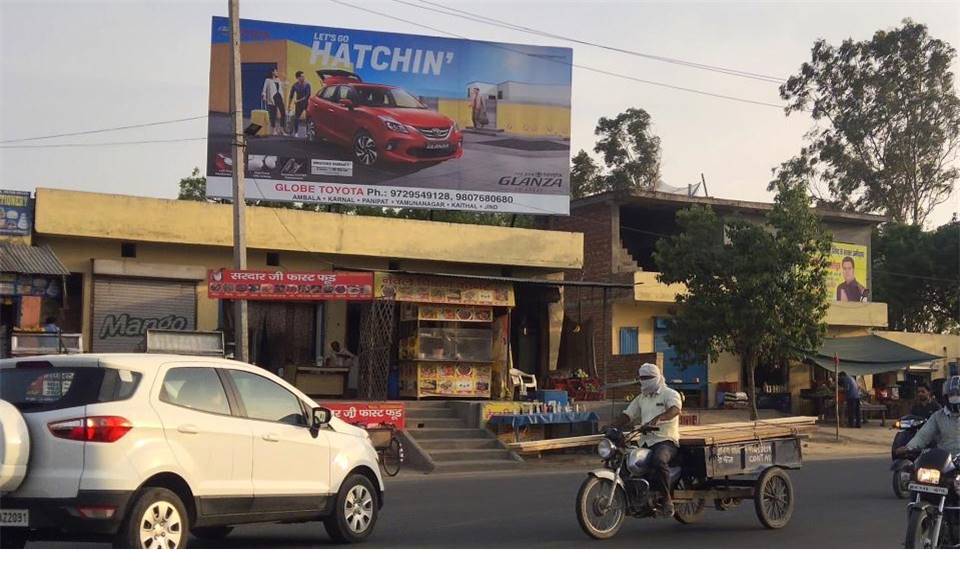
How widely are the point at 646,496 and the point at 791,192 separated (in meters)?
17.1

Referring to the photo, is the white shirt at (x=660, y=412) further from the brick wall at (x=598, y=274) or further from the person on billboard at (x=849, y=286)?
the person on billboard at (x=849, y=286)

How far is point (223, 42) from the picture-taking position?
26.3 meters

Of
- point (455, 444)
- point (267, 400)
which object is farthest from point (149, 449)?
point (455, 444)

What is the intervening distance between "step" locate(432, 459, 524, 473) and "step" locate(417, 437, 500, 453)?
680 mm

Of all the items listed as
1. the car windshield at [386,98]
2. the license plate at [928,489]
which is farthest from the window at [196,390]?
the car windshield at [386,98]

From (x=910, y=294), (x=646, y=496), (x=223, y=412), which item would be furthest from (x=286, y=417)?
(x=910, y=294)

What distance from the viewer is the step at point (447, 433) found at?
866 inches

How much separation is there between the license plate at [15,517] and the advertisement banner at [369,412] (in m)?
12.0

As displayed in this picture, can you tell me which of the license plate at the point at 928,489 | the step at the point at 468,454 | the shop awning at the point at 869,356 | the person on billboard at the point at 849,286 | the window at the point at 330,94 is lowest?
the step at the point at 468,454

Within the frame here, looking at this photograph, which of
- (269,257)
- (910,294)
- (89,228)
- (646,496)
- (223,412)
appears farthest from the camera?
(910,294)

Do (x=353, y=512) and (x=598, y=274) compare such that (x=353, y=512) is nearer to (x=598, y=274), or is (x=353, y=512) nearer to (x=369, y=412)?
(x=369, y=412)

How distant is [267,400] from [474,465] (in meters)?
11.6

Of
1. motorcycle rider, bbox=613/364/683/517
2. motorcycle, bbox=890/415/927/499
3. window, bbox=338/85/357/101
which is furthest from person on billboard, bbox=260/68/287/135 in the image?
motorcycle rider, bbox=613/364/683/517

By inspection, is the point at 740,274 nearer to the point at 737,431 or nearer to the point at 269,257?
the point at 269,257
